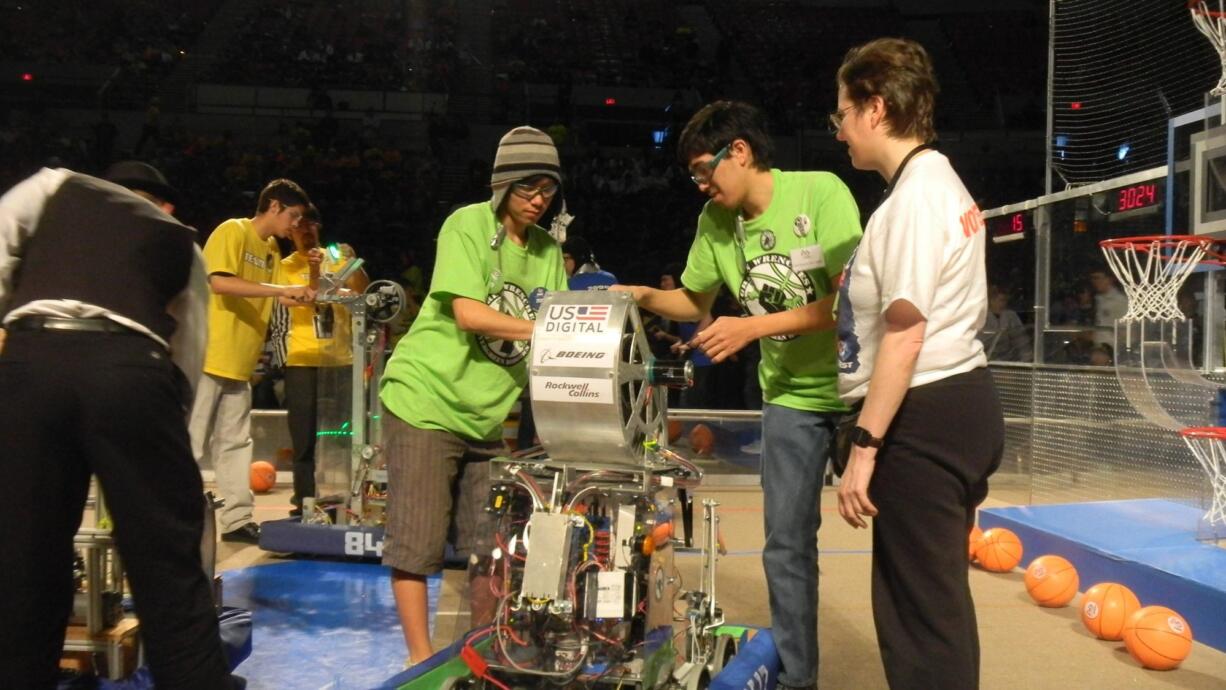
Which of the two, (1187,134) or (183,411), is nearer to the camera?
(183,411)

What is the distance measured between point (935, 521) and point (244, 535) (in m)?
4.02

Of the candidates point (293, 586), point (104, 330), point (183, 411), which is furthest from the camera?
point (293, 586)

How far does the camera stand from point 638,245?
44.1 ft

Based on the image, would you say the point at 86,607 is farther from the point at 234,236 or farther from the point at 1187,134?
the point at 1187,134

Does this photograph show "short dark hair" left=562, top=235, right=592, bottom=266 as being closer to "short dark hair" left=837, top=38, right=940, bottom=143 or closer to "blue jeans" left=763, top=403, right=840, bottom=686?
"blue jeans" left=763, top=403, right=840, bottom=686

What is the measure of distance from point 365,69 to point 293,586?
11.9 metres

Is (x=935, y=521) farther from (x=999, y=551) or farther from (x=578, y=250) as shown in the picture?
(x=578, y=250)

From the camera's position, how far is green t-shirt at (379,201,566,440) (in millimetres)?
2801

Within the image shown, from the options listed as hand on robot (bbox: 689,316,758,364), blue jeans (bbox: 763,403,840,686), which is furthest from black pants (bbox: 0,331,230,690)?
blue jeans (bbox: 763,403,840,686)

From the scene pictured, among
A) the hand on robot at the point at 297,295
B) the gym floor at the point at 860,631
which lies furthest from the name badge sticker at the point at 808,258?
the hand on robot at the point at 297,295

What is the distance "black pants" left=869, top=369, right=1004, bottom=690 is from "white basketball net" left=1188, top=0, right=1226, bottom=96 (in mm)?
3392

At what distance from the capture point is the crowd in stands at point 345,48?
1452 cm

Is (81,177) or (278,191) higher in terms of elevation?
(278,191)

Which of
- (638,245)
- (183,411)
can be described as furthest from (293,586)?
(638,245)
